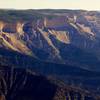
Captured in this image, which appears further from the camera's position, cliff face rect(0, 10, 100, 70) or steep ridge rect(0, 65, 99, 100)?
cliff face rect(0, 10, 100, 70)

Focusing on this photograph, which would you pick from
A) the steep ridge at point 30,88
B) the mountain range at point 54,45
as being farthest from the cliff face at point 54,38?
the steep ridge at point 30,88

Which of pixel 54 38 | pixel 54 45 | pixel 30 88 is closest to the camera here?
pixel 30 88

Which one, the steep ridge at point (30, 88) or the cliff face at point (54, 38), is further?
the cliff face at point (54, 38)

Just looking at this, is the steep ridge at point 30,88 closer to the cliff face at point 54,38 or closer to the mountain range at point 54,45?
the mountain range at point 54,45

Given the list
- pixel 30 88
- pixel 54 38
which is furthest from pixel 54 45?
pixel 30 88

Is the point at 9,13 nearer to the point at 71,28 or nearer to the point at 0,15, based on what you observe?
the point at 0,15

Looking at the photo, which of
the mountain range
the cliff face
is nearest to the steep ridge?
the mountain range

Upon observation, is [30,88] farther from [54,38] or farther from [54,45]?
[54,38]

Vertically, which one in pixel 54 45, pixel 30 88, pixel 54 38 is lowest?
pixel 54 45

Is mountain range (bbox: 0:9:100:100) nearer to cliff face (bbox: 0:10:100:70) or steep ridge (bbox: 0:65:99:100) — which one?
cliff face (bbox: 0:10:100:70)

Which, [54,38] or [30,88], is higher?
[54,38]

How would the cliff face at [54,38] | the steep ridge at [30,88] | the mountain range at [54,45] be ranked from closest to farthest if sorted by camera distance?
the steep ridge at [30,88]
the mountain range at [54,45]
the cliff face at [54,38]
